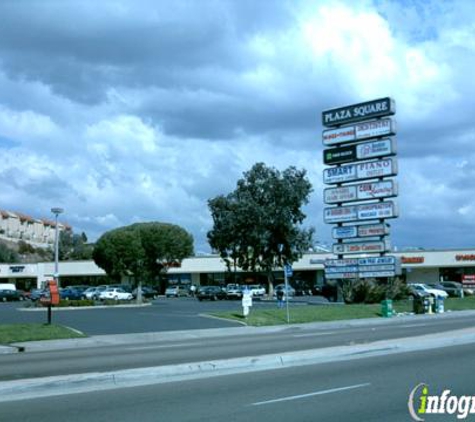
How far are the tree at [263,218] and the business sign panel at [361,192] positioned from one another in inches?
656

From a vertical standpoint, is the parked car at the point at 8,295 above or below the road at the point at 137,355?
above

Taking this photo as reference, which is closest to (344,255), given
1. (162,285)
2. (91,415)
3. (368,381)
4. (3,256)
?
(368,381)

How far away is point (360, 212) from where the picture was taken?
47281mm

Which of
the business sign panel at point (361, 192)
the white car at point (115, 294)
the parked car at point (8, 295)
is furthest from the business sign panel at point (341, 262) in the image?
the parked car at point (8, 295)

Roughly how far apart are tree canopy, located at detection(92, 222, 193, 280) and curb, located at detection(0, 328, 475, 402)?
4926cm

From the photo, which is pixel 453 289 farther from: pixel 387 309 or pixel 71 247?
pixel 71 247

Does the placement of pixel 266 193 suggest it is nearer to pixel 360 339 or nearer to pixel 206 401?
pixel 360 339

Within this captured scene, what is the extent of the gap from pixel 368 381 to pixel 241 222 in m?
53.0

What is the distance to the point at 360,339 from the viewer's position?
22.6 meters

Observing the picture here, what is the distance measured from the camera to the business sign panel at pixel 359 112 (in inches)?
1810

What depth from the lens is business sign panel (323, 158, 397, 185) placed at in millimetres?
45812

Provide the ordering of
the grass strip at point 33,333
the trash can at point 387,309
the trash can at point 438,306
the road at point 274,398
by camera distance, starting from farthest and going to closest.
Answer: the trash can at point 438,306, the trash can at point 387,309, the grass strip at point 33,333, the road at point 274,398

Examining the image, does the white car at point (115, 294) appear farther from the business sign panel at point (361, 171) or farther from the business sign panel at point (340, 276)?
the business sign panel at point (361, 171)

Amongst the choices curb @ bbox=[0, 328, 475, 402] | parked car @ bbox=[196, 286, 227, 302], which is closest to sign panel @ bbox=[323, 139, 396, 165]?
parked car @ bbox=[196, 286, 227, 302]
